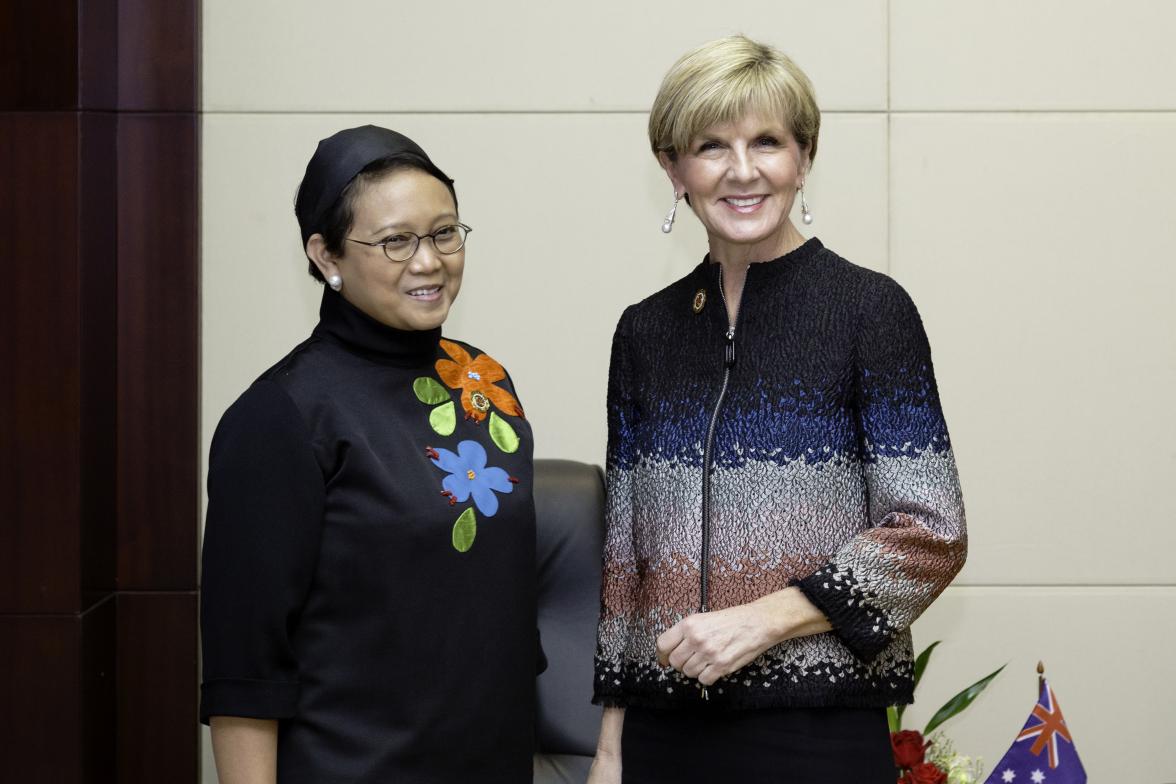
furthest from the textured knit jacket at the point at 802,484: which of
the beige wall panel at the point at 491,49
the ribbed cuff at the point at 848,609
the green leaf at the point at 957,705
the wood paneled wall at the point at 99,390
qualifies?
the wood paneled wall at the point at 99,390

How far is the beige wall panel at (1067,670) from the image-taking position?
2.70m

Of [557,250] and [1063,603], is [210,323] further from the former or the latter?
[1063,603]

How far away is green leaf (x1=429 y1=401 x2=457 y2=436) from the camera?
158 cm

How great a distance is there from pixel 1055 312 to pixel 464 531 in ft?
5.49

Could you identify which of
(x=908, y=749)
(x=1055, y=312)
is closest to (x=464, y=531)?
(x=908, y=749)

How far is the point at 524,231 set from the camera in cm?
271

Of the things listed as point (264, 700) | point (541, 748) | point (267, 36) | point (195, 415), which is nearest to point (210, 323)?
point (195, 415)

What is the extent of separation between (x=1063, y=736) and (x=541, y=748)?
86 centimetres

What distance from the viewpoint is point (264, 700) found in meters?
1.43

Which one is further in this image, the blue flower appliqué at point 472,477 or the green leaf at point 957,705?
the green leaf at point 957,705

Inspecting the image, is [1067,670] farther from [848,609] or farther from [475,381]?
[475,381]

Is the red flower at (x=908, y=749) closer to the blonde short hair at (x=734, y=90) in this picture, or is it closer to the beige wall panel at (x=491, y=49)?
the blonde short hair at (x=734, y=90)

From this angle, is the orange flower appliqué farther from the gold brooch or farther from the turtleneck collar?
the gold brooch

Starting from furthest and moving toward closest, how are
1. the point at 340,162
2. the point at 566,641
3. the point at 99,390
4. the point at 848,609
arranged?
the point at 99,390 < the point at 566,641 < the point at 340,162 < the point at 848,609
